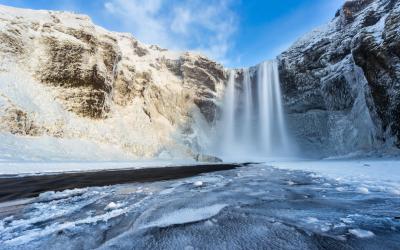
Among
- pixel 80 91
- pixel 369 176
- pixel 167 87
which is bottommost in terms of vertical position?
pixel 369 176

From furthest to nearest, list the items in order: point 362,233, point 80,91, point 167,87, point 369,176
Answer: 1. point 167,87
2. point 80,91
3. point 369,176
4. point 362,233

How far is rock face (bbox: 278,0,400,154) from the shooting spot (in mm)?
26266

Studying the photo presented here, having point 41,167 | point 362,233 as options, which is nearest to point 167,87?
point 41,167

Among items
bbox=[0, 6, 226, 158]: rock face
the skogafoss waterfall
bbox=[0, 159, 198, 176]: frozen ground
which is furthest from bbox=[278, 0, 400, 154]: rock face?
bbox=[0, 159, 198, 176]: frozen ground

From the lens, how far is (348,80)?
38062 mm

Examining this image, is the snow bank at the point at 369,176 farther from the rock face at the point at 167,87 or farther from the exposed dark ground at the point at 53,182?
the rock face at the point at 167,87

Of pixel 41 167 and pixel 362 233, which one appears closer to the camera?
pixel 362 233

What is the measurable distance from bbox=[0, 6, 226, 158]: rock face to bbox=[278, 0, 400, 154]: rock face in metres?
20.6

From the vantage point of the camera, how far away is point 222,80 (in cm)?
5338

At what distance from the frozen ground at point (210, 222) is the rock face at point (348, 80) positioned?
26052mm

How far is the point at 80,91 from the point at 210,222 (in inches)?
1305

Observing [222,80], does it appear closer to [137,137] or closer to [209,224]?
[137,137]

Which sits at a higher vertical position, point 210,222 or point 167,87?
point 167,87

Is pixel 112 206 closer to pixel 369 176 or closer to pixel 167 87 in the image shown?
pixel 369 176
